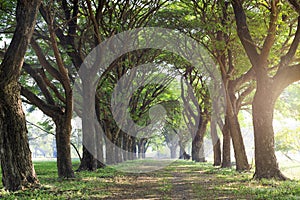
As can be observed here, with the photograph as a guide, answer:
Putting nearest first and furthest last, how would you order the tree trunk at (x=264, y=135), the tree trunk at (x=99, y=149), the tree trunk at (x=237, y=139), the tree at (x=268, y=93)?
the tree at (x=268, y=93) < the tree trunk at (x=264, y=135) < the tree trunk at (x=237, y=139) < the tree trunk at (x=99, y=149)

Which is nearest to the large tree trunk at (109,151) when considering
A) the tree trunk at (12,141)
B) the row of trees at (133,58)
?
the row of trees at (133,58)

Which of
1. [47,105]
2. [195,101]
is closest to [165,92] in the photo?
[195,101]

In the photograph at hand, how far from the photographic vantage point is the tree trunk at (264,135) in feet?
41.5

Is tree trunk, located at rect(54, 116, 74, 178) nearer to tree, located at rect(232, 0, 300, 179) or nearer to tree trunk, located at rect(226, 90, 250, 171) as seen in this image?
tree, located at rect(232, 0, 300, 179)

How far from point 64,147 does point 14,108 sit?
4541 mm

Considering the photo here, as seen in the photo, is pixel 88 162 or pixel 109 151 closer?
pixel 88 162

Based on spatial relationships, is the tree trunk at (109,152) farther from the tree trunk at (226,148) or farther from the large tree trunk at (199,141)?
the tree trunk at (226,148)

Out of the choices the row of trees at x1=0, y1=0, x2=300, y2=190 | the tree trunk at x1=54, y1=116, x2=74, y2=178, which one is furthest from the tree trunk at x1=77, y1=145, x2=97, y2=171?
the tree trunk at x1=54, y1=116, x2=74, y2=178

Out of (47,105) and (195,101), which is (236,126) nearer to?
(47,105)

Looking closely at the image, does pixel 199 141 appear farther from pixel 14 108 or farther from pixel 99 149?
pixel 14 108

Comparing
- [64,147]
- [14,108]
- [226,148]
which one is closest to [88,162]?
[64,147]

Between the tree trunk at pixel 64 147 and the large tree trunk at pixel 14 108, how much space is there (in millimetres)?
4016

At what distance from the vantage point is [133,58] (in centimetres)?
2256

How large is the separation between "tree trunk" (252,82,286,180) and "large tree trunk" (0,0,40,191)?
25.3ft
